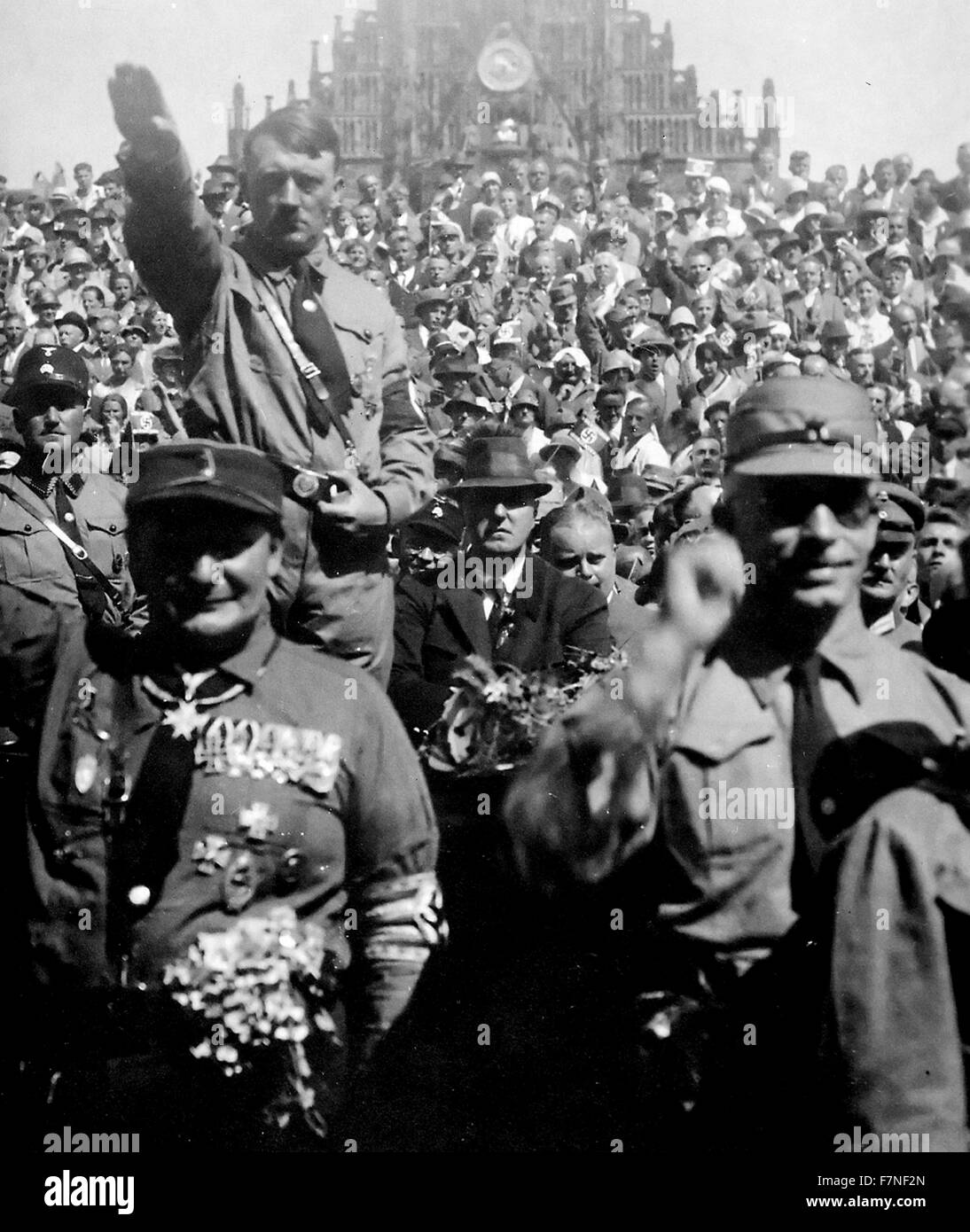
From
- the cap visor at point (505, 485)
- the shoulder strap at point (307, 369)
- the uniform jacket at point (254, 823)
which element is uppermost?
the shoulder strap at point (307, 369)

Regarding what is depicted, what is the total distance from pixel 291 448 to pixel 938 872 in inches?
83.2

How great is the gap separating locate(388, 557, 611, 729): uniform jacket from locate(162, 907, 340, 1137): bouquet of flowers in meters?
0.69

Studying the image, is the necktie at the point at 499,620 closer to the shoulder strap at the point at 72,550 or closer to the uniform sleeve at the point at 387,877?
the uniform sleeve at the point at 387,877

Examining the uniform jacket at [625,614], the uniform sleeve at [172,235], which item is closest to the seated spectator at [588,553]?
the uniform jacket at [625,614]

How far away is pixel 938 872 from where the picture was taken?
15.4 feet

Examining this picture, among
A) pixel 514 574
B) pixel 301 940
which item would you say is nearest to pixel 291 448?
pixel 514 574

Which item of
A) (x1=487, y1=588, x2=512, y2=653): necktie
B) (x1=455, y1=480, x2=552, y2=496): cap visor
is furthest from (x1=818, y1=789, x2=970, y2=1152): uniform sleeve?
(x1=455, y1=480, x2=552, y2=496): cap visor

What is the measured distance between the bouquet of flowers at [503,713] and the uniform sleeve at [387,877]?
130mm

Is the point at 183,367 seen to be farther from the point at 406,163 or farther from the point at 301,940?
the point at 301,940

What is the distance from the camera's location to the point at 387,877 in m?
5.02

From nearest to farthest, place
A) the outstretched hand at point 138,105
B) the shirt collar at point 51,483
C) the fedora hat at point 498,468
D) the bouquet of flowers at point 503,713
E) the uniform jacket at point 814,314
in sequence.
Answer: the outstretched hand at point 138,105, the bouquet of flowers at point 503,713, the fedora hat at point 498,468, the shirt collar at point 51,483, the uniform jacket at point 814,314

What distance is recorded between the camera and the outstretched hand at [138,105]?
4973mm

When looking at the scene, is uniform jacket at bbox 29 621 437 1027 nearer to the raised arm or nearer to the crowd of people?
the crowd of people

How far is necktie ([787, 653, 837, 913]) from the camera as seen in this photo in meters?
4.88
